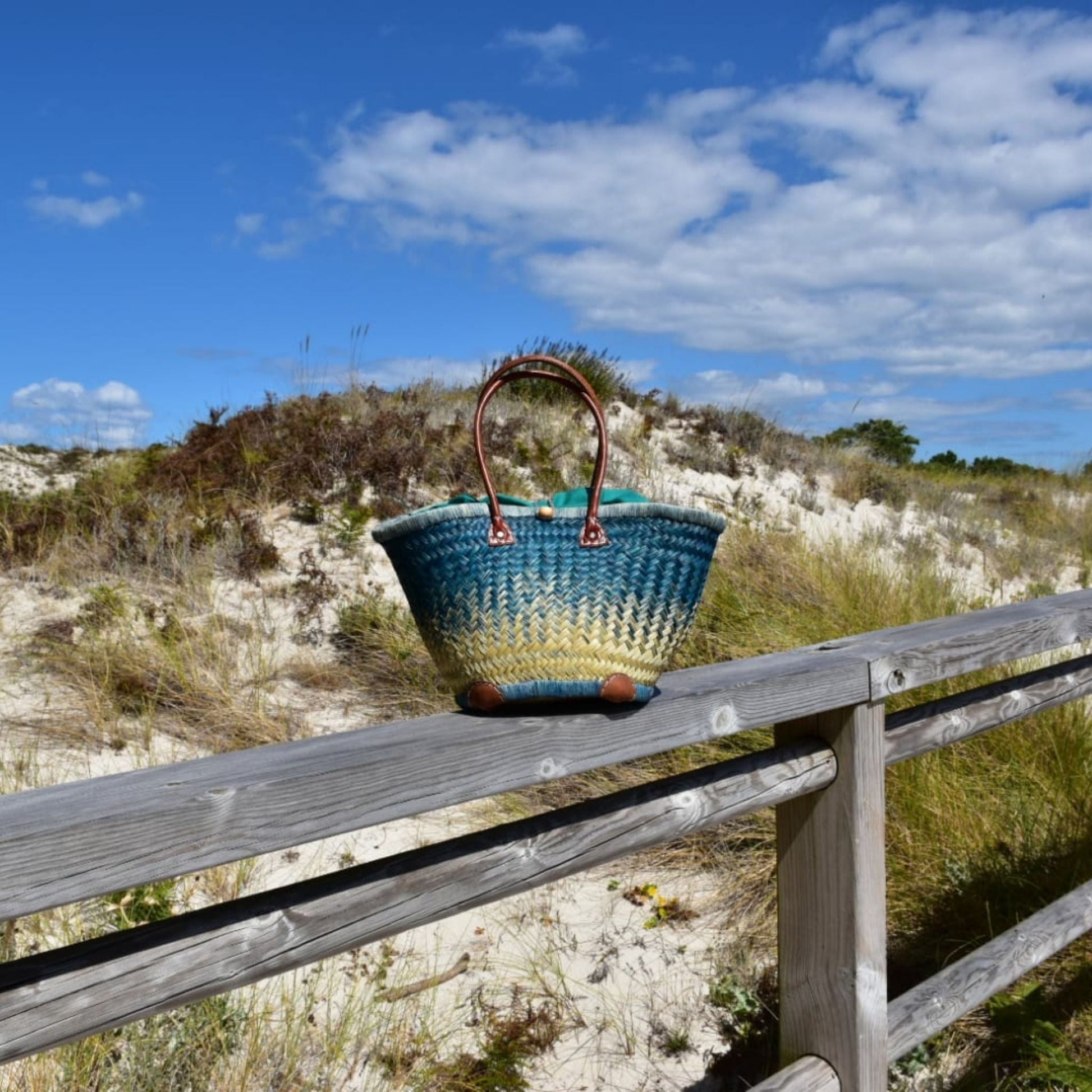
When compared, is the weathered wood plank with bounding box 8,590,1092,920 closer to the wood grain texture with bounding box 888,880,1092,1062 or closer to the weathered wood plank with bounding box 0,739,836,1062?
the weathered wood plank with bounding box 0,739,836,1062

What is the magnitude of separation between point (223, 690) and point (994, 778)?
11.8 feet

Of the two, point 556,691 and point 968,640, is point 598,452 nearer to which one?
point 556,691

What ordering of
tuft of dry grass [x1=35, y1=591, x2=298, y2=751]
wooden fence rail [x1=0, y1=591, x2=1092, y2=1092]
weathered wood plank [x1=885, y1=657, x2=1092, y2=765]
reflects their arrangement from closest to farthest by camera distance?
wooden fence rail [x1=0, y1=591, x2=1092, y2=1092] → weathered wood plank [x1=885, y1=657, x2=1092, y2=765] → tuft of dry grass [x1=35, y1=591, x2=298, y2=751]

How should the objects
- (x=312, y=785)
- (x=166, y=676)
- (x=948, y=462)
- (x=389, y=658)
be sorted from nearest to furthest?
1. (x=312, y=785)
2. (x=166, y=676)
3. (x=389, y=658)
4. (x=948, y=462)

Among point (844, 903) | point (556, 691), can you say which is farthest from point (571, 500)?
point (844, 903)

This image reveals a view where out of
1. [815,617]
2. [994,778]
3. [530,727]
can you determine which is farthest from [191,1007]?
[815,617]

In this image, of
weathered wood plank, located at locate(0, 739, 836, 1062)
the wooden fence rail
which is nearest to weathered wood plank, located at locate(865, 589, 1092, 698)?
the wooden fence rail

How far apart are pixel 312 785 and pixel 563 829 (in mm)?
641

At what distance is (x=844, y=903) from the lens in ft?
7.32

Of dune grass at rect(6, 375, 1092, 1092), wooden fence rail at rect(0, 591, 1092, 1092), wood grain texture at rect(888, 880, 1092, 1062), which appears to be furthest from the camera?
dune grass at rect(6, 375, 1092, 1092)

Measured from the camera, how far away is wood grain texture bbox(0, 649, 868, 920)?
1.16 meters

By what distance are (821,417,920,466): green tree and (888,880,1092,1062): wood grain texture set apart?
421 inches

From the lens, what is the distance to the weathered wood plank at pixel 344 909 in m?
1.32

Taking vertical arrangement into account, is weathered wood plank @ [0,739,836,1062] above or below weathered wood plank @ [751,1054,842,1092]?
above
